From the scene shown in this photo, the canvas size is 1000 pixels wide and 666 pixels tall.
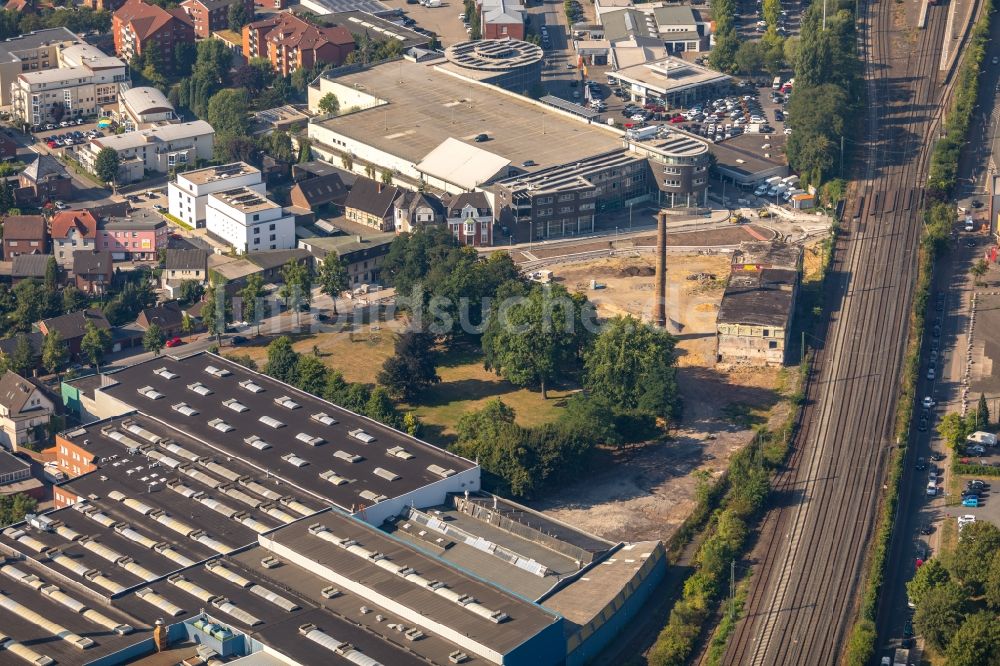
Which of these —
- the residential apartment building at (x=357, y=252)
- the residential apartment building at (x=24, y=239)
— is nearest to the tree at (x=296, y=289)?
the residential apartment building at (x=357, y=252)

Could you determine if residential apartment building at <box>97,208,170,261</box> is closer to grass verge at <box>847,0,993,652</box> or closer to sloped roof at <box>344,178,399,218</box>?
sloped roof at <box>344,178,399,218</box>

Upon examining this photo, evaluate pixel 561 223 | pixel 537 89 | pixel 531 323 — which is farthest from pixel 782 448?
pixel 537 89

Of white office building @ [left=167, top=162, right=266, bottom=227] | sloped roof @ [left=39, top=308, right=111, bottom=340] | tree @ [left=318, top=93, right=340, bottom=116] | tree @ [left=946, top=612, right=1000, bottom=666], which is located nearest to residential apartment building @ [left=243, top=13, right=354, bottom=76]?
tree @ [left=318, top=93, right=340, bottom=116]

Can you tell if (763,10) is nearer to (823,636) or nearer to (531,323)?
(531,323)

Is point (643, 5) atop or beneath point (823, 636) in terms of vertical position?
atop

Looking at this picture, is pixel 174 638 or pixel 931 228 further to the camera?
pixel 931 228

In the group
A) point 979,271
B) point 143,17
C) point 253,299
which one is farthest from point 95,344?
point 979,271
